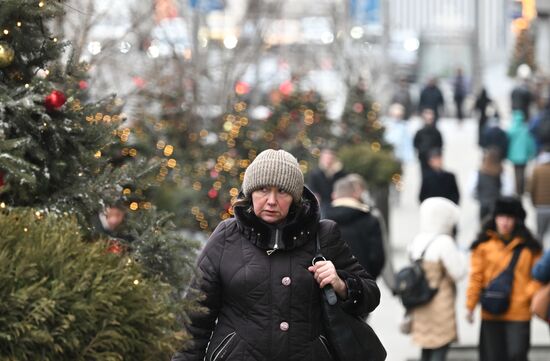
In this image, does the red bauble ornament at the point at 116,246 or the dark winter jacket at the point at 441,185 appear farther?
the dark winter jacket at the point at 441,185

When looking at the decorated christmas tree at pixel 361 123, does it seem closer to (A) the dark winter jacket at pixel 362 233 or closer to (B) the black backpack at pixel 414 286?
(A) the dark winter jacket at pixel 362 233

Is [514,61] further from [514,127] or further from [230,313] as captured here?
[230,313]

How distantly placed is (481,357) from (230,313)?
189 inches

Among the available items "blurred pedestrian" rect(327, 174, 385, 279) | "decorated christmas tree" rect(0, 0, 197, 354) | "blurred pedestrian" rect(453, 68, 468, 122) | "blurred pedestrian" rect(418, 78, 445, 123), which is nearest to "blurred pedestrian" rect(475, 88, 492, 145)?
"blurred pedestrian" rect(418, 78, 445, 123)

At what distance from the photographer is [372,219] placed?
11.1 meters

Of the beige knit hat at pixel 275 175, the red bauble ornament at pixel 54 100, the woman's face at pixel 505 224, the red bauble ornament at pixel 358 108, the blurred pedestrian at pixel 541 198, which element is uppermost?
the red bauble ornament at pixel 54 100

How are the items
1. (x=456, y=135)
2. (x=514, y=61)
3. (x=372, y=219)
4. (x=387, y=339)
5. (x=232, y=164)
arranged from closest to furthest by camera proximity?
(x=372, y=219)
(x=387, y=339)
(x=232, y=164)
(x=456, y=135)
(x=514, y=61)

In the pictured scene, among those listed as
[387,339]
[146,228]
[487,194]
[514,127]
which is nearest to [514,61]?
[514,127]

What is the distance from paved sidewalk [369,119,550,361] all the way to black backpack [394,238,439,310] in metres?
1.52

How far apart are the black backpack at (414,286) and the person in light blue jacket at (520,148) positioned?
1473 centimetres

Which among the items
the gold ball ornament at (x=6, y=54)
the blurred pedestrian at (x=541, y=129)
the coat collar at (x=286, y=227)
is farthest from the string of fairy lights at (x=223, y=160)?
the coat collar at (x=286, y=227)

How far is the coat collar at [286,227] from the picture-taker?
5801mm

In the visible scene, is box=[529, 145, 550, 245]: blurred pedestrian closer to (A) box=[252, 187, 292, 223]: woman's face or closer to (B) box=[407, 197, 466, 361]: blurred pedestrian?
(B) box=[407, 197, 466, 361]: blurred pedestrian

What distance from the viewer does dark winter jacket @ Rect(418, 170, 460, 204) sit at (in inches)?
657
